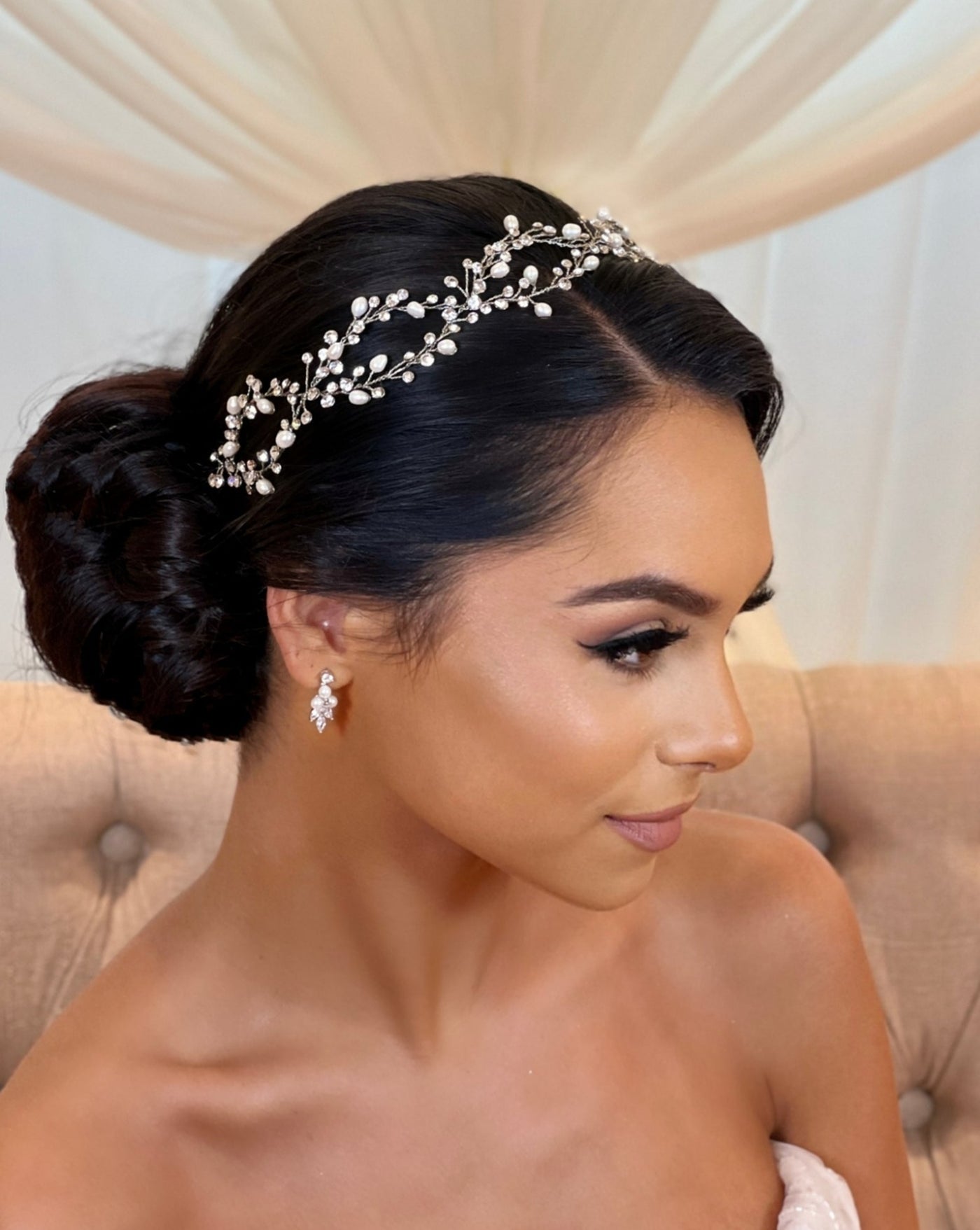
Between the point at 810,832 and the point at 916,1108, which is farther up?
the point at 810,832

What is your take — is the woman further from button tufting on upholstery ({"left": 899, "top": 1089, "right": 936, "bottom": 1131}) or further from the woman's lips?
button tufting on upholstery ({"left": 899, "top": 1089, "right": 936, "bottom": 1131})

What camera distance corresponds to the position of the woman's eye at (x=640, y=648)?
0.84m

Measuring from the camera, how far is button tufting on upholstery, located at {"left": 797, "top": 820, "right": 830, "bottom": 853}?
150 centimetres

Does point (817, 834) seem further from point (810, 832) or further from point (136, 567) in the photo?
point (136, 567)

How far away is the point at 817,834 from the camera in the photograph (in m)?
1.50

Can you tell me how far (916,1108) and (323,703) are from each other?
981 millimetres

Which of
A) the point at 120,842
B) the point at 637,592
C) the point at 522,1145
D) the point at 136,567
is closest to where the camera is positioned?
the point at 637,592

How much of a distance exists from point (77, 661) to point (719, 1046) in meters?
0.64

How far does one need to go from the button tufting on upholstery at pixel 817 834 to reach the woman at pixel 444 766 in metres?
0.29

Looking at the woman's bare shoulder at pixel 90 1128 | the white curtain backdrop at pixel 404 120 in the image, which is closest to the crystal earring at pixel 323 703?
the woman's bare shoulder at pixel 90 1128

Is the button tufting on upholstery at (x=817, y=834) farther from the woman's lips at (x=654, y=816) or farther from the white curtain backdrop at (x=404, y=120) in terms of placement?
the woman's lips at (x=654, y=816)

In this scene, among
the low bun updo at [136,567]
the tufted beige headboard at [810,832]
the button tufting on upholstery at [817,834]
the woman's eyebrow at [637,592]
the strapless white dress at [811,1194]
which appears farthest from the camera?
the button tufting on upholstery at [817,834]

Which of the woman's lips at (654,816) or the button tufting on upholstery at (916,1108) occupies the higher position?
the woman's lips at (654,816)

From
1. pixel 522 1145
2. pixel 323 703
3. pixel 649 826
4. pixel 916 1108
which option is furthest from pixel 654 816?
pixel 916 1108
